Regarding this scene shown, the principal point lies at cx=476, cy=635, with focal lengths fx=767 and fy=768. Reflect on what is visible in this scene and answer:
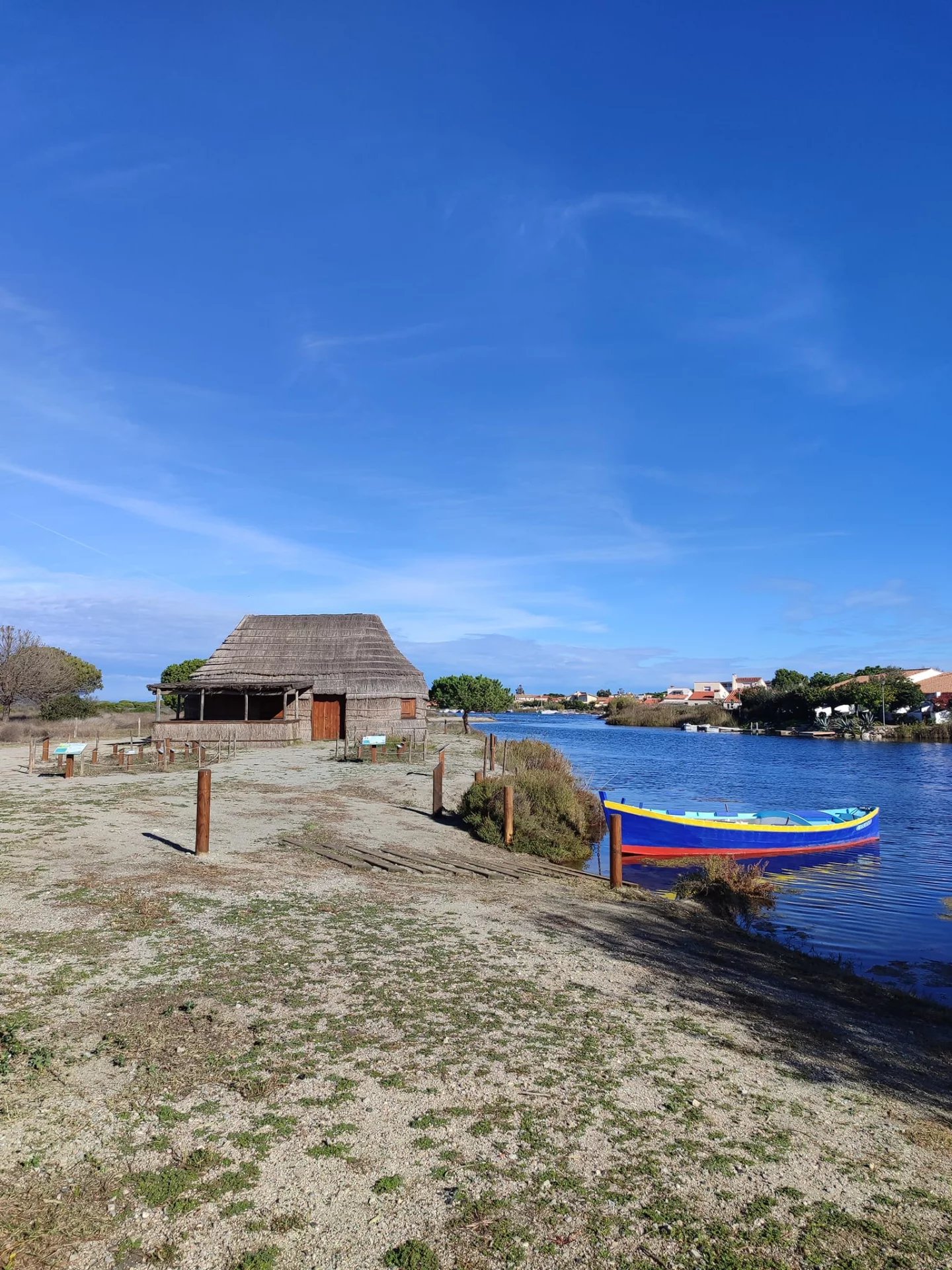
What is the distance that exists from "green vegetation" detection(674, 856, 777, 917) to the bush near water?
285cm

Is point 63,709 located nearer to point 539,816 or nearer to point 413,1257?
point 539,816

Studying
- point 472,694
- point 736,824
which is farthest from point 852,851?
point 472,694

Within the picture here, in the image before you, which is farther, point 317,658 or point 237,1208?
point 317,658

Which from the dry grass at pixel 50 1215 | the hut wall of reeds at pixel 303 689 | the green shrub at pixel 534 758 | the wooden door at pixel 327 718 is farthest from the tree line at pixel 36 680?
the dry grass at pixel 50 1215

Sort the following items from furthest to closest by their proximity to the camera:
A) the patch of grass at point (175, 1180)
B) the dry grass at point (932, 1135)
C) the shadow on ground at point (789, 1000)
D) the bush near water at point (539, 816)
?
1. the bush near water at point (539, 816)
2. the shadow on ground at point (789, 1000)
3. the dry grass at point (932, 1135)
4. the patch of grass at point (175, 1180)

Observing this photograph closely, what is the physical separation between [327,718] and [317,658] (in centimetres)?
424

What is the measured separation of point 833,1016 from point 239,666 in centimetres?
4183

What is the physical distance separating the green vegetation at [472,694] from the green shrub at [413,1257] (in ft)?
229

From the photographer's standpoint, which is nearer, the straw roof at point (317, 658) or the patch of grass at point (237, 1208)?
the patch of grass at point (237, 1208)

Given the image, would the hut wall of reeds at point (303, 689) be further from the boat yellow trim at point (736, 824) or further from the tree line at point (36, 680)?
the boat yellow trim at point (736, 824)

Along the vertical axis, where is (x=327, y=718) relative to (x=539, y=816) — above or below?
above

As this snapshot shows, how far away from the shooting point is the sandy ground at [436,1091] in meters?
4.27

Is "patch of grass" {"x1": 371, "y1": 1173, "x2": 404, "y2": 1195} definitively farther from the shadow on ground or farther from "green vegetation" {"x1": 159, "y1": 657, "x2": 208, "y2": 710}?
"green vegetation" {"x1": 159, "y1": 657, "x2": 208, "y2": 710}

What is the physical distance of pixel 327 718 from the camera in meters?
44.6
